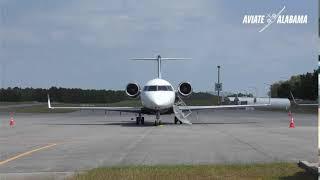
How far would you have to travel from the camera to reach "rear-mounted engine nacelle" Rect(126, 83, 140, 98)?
128 feet

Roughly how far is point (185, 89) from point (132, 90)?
3.57 metres

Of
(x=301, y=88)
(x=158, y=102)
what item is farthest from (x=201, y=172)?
(x=301, y=88)

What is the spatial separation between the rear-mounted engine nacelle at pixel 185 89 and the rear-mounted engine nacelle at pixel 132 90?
2841 millimetres

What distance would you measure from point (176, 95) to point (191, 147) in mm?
21641

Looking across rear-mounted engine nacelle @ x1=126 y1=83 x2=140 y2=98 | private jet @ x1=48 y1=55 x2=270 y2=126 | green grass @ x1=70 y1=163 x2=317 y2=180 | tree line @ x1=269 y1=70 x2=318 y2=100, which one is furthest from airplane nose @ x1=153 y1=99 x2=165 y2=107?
tree line @ x1=269 y1=70 x2=318 y2=100

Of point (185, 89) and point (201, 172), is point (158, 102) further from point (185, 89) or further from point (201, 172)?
point (201, 172)

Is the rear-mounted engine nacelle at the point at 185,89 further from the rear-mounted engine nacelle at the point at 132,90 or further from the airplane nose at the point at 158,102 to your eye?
the airplane nose at the point at 158,102

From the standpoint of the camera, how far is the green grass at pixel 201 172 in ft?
35.1

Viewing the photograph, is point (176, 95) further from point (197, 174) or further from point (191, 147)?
point (197, 174)

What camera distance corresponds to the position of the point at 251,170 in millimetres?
11562

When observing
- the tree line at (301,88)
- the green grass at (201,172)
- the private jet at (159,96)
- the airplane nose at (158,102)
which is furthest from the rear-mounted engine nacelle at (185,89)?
the green grass at (201,172)

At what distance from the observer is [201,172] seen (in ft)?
37.0

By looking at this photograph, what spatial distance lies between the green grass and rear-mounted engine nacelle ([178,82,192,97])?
26.6 metres

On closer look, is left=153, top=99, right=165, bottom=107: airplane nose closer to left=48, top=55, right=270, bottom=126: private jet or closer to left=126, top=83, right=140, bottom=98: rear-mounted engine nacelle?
left=48, top=55, right=270, bottom=126: private jet
